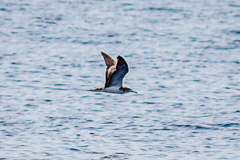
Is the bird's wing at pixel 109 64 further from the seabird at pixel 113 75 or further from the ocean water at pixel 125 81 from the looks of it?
the ocean water at pixel 125 81

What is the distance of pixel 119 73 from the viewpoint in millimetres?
15148

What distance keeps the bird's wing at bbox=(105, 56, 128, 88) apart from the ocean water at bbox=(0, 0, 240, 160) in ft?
4.87

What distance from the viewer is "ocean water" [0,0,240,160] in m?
16.3

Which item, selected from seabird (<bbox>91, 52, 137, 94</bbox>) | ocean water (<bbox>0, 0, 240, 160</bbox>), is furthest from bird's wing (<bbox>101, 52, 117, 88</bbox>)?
ocean water (<bbox>0, 0, 240, 160</bbox>)

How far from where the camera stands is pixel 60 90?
21859 mm

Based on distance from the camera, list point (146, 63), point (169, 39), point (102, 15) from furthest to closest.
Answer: point (102, 15)
point (169, 39)
point (146, 63)

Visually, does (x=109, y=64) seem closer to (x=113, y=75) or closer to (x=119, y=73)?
(x=113, y=75)

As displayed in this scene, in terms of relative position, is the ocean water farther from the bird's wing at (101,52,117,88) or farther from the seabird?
the bird's wing at (101,52,117,88)

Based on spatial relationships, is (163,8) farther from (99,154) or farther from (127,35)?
(99,154)

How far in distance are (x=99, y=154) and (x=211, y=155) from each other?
246 cm

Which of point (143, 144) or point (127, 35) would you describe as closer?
point (143, 144)

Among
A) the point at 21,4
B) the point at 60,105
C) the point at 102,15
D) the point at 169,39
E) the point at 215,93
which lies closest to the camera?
the point at 60,105

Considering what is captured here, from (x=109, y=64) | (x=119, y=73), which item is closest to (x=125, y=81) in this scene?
(x=109, y=64)

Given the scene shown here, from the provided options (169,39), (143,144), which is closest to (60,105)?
(143,144)
